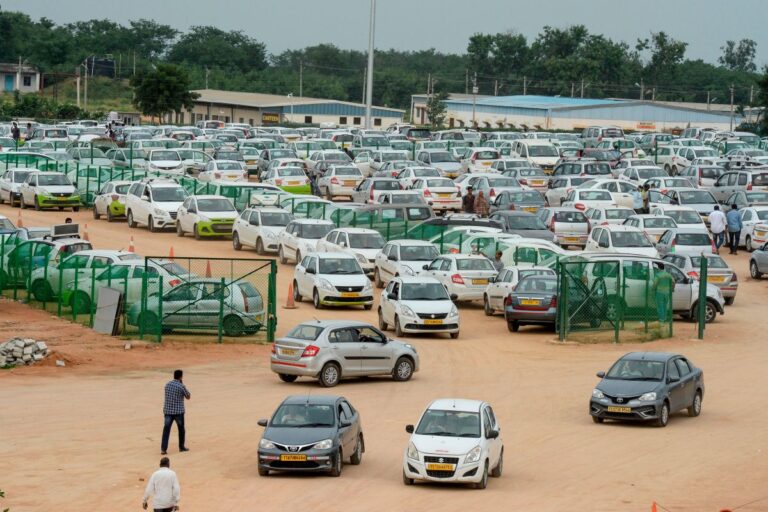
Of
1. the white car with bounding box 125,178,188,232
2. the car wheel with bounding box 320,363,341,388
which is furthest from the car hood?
the white car with bounding box 125,178,188,232

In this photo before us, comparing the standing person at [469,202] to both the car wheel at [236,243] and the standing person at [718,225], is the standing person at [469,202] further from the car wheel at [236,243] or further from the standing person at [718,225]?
the car wheel at [236,243]

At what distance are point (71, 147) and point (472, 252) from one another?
37747 mm

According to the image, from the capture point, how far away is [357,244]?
46562mm

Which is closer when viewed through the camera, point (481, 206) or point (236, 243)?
point (236, 243)

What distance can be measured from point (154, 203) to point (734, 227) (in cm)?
2129

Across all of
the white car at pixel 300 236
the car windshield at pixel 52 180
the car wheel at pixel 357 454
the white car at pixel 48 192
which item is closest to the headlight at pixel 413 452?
the car wheel at pixel 357 454

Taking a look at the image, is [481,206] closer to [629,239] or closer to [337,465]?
[629,239]

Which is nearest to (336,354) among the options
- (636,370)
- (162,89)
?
(636,370)

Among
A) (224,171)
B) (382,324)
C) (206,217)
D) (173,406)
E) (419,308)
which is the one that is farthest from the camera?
(224,171)

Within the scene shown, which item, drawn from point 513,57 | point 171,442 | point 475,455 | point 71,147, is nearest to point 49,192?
point 71,147

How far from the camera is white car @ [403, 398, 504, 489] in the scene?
21.9 m

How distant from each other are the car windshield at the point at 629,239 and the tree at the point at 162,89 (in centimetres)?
7162

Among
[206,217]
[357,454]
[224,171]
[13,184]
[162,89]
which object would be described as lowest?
[357,454]

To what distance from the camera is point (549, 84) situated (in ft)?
594
